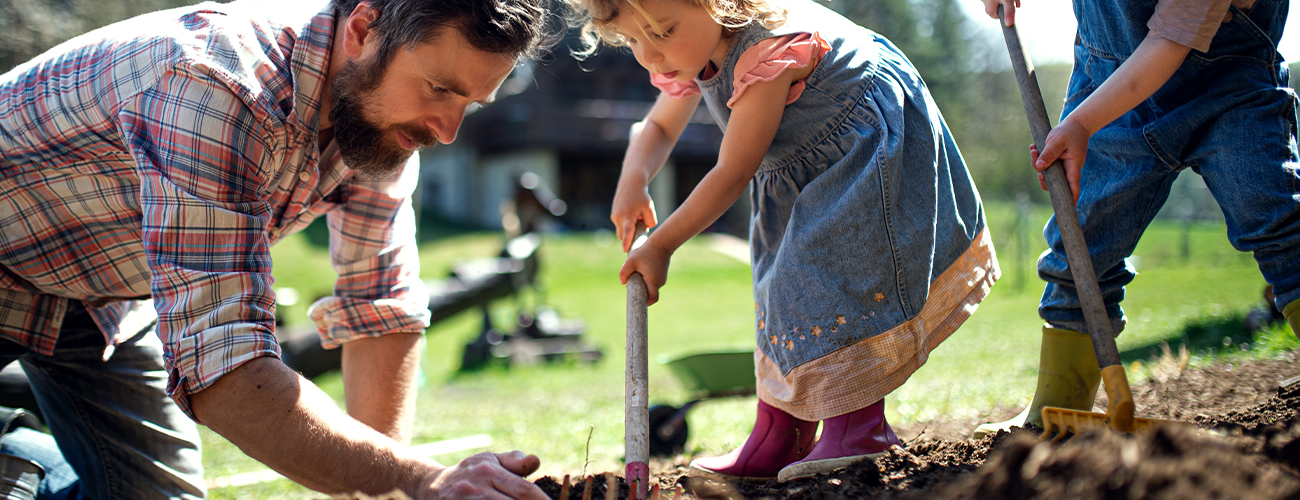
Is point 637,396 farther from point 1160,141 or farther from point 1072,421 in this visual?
point 1160,141

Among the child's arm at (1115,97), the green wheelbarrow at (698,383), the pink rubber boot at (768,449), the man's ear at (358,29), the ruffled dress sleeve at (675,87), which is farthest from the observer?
the green wheelbarrow at (698,383)

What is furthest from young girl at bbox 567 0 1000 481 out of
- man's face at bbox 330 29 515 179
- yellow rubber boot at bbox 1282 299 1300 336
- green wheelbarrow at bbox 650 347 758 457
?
green wheelbarrow at bbox 650 347 758 457

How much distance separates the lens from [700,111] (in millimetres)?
23078

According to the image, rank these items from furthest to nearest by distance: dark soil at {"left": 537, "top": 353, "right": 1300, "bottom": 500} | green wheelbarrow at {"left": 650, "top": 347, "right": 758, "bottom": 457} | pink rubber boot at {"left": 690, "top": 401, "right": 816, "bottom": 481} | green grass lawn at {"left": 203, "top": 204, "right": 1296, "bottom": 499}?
green grass lawn at {"left": 203, "top": 204, "right": 1296, "bottom": 499} < green wheelbarrow at {"left": 650, "top": 347, "right": 758, "bottom": 457} < pink rubber boot at {"left": 690, "top": 401, "right": 816, "bottom": 481} < dark soil at {"left": 537, "top": 353, "right": 1300, "bottom": 500}

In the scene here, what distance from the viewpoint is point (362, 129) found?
2199mm

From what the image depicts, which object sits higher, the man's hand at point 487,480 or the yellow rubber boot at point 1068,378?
the yellow rubber boot at point 1068,378

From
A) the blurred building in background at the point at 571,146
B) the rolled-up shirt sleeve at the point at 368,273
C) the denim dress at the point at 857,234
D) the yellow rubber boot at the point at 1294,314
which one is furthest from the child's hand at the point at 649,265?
the blurred building in background at the point at 571,146

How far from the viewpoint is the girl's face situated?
1.96 meters

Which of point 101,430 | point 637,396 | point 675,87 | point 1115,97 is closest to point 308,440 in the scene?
point 637,396

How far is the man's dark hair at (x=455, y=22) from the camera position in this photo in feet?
6.83

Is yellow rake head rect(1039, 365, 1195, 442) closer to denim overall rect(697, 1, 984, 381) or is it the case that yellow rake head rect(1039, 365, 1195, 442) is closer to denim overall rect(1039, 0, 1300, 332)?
denim overall rect(697, 1, 984, 381)

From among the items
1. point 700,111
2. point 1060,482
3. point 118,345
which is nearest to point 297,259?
point 700,111

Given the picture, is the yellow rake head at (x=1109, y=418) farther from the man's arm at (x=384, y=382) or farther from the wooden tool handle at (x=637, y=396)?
the man's arm at (x=384, y=382)

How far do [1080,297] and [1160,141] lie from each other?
1.75ft
